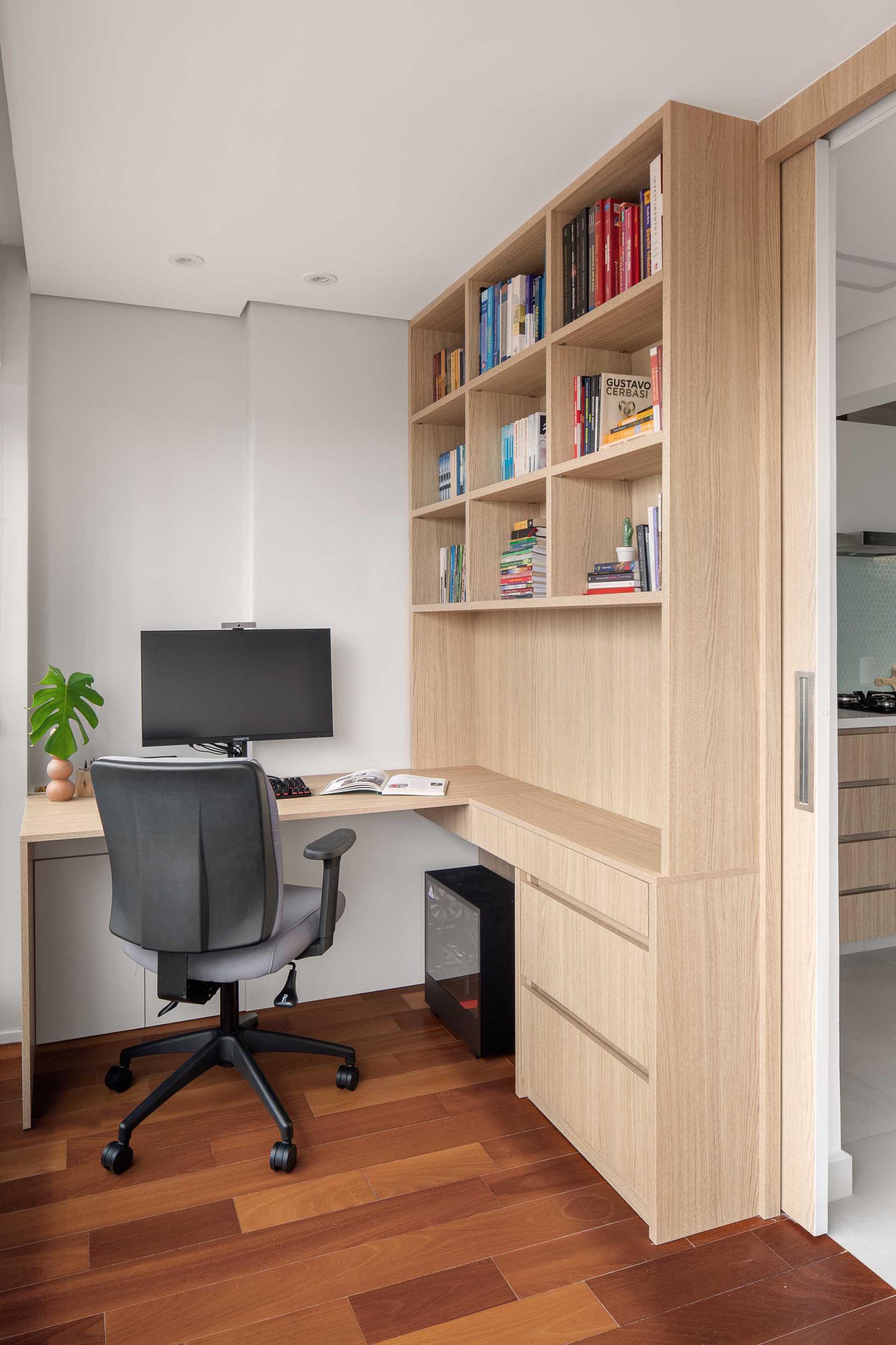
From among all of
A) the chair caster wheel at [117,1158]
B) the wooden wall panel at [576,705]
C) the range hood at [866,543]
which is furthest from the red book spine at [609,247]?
the chair caster wheel at [117,1158]

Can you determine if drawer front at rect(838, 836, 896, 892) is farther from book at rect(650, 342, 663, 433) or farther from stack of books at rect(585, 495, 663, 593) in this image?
book at rect(650, 342, 663, 433)

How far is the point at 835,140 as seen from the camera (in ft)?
6.92

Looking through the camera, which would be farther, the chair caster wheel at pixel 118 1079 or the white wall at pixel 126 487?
the white wall at pixel 126 487

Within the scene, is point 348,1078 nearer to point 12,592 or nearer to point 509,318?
point 12,592

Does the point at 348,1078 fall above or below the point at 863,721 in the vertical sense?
below

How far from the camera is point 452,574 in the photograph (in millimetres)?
3549

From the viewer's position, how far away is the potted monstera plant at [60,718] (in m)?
3.02

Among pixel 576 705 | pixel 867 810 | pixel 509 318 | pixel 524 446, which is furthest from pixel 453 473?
pixel 867 810

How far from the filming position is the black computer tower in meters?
3.09

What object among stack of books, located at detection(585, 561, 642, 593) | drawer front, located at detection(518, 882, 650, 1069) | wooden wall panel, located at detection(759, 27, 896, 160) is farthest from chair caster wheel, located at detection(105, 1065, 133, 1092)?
wooden wall panel, located at detection(759, 27, 896, 160)

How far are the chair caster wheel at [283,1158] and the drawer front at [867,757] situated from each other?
267 centimetres

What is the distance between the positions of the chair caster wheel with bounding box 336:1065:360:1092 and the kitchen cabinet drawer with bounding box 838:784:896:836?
2304 mm

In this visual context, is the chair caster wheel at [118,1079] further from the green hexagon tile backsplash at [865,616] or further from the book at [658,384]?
the green hexagon tile backsplash at [865,616]

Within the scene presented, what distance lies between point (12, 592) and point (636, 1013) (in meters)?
2.44
